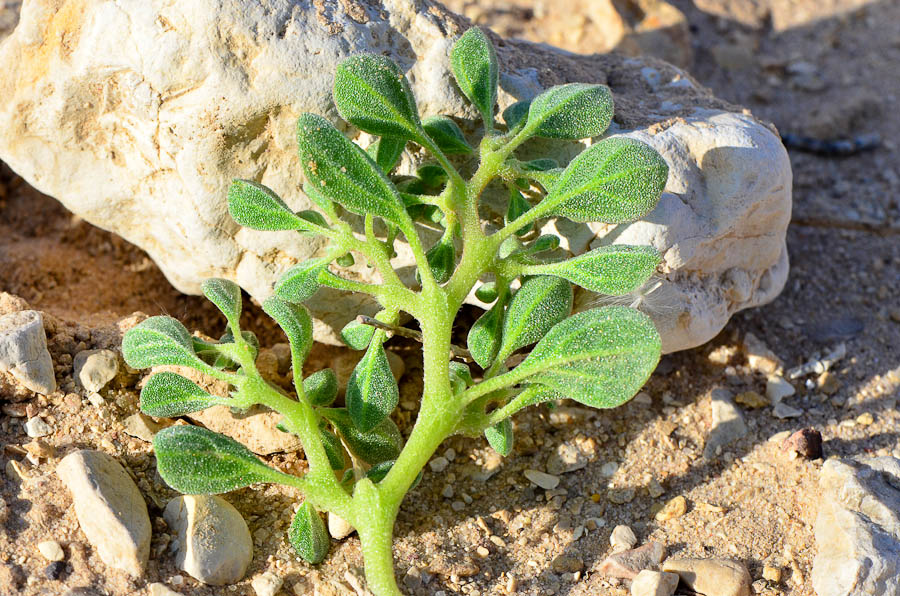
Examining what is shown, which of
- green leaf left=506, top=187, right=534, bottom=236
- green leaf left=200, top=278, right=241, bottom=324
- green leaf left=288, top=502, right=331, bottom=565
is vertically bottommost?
green leaf left=288, top=502, right=331, bottom=565

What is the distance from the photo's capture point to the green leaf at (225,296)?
210 centimetres

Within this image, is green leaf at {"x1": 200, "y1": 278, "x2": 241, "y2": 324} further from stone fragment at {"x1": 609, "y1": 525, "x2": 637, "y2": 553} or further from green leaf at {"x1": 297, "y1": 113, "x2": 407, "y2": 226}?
stone fragment at {"x1": 609, "y1": 525, "x2": 637, "y2": 553}

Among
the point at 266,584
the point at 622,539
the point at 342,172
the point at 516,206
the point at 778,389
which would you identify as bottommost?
the point at 778,389

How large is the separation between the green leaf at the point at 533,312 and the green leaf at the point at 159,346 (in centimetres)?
71

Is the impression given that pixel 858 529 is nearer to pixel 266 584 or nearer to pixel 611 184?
pixel 611 184

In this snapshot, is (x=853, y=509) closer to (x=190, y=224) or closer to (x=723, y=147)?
(x=723, y=147)

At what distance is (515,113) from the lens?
7.33 ft

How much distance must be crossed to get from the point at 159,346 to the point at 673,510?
1.32m

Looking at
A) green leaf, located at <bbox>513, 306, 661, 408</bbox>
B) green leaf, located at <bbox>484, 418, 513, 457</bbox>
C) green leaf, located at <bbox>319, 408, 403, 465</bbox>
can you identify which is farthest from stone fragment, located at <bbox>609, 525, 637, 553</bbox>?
green leaf, located at <bbox>319, 408, 403, 465</bbox>

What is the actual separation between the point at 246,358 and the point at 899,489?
1625mm

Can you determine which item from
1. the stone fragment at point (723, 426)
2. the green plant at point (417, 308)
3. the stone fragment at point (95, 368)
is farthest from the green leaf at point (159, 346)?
the stone fragment at point (723, 426)

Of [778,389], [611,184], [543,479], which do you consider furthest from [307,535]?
[778,389]

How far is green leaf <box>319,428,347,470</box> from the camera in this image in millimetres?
2051

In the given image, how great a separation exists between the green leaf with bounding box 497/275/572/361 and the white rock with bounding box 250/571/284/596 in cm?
70
